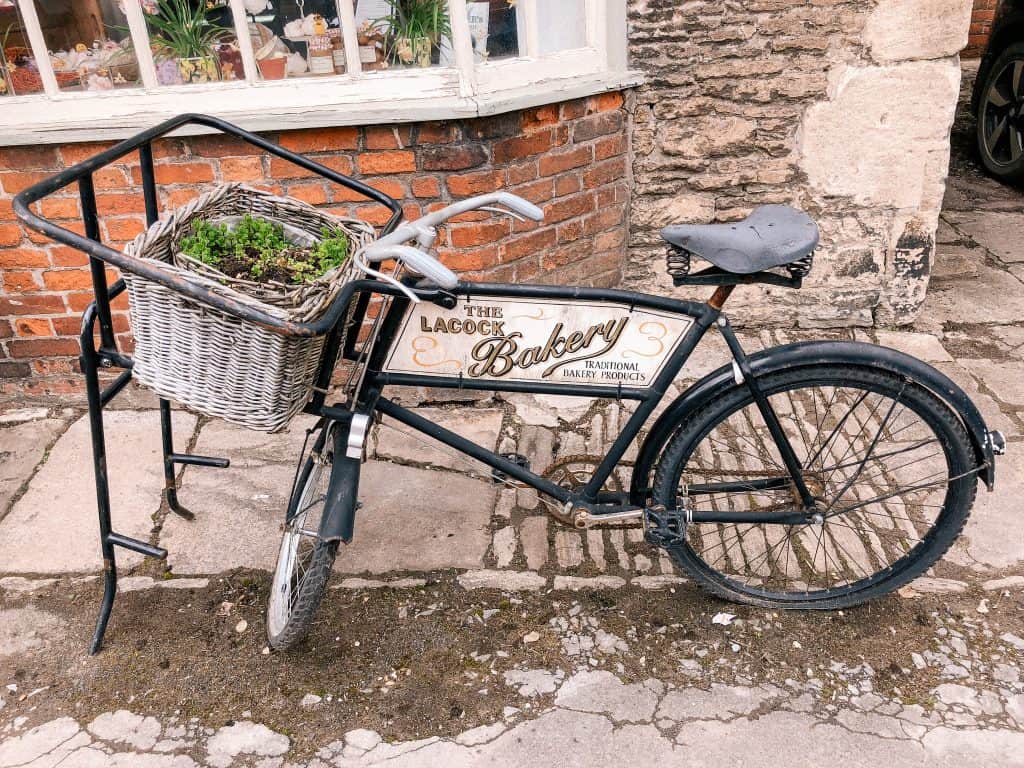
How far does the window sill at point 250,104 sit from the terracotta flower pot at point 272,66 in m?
0.05

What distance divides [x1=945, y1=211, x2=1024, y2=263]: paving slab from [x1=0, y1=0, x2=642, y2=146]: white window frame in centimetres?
315

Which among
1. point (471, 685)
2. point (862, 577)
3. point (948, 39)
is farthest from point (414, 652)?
point (948, 39)

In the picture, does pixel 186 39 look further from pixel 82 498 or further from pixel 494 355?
pixel 494 355

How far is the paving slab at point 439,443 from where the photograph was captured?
10.2ft

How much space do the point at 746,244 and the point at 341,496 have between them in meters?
1.17

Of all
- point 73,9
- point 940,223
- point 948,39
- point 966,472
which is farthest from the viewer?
point 940,223

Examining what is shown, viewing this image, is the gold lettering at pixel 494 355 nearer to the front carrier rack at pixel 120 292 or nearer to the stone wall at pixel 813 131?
the front carrier rack at pixel 120 292

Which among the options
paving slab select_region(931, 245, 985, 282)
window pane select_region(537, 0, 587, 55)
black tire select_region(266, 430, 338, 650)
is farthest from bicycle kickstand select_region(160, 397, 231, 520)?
paving slab select_region(931, 245, 985, 282)

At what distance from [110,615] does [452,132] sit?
1.97m

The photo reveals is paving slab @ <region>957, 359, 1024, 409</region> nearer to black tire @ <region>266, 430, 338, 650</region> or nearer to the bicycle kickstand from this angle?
black tire @ <region>266, 430, 338, 650</region>

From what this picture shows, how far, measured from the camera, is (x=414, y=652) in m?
2.30

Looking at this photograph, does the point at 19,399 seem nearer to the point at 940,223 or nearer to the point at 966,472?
the point at 966,472

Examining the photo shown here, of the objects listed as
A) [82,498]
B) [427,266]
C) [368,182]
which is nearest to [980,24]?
[368,182]

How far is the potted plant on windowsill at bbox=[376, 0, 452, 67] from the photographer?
3008 millimetres
